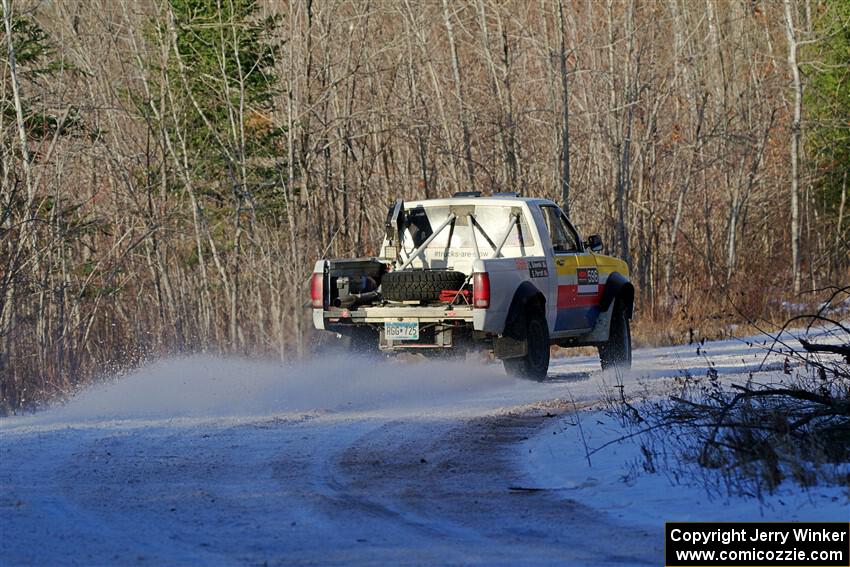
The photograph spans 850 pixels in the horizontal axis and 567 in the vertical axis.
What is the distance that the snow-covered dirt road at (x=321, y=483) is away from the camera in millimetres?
6668

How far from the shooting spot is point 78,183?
25.4m

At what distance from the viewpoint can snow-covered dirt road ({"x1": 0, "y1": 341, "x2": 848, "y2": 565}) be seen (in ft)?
21.9

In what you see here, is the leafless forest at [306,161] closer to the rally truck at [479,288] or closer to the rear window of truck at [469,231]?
the rally truck at [479,288]

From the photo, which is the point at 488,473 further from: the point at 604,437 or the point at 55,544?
the point at 55,544

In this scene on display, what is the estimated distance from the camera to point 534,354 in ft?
50.0

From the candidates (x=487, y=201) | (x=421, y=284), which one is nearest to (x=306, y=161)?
(x=487, y=201)

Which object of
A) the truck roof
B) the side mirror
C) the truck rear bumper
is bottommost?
the truck rear bumper

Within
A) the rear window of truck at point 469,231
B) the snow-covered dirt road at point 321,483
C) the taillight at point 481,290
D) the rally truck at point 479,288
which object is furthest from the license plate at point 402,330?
the rear window of truck at point 469,231

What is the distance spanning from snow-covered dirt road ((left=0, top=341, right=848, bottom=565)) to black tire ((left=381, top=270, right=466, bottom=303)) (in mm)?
1058

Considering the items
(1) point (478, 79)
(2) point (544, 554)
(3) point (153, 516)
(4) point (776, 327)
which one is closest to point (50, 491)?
(3) point (153, 516)

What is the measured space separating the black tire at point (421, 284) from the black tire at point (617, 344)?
2.80m

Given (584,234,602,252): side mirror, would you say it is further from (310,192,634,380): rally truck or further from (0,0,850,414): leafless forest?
→ (0,0,850,414): leafless forest

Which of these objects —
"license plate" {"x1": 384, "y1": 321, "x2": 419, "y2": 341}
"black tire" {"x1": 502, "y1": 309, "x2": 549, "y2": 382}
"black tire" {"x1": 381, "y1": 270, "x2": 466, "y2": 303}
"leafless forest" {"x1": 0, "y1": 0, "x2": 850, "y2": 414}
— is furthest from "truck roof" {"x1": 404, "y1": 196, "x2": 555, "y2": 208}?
"leafless forest" {"x1": 0, "y1": 0, "x2": 850, "y2": 414}

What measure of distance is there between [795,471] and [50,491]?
14.8 ft
